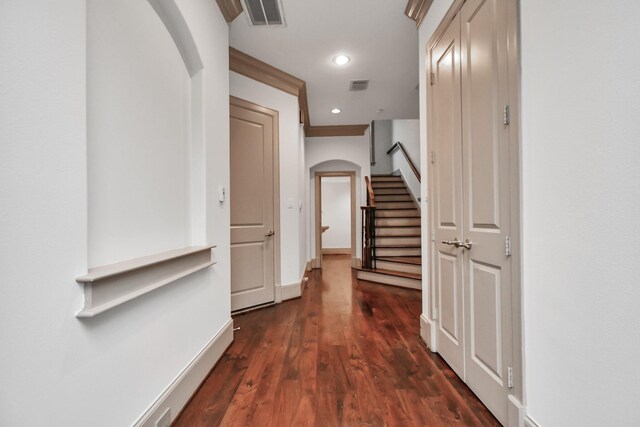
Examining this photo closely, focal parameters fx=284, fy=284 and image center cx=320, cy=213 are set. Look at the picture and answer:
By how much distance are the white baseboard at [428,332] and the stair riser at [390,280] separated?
5.56 ft

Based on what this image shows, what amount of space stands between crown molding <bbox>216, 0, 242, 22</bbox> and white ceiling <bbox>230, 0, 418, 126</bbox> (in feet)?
0.54

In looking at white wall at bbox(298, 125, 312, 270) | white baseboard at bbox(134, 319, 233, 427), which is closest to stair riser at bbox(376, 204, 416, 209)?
white wall at bbox(298, 125, 312, 270)

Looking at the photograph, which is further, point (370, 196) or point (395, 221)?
point (395, 221)

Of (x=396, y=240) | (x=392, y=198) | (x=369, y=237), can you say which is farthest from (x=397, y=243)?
(x=392, y=198)

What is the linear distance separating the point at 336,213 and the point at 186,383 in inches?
318

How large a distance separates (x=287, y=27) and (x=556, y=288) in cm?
291

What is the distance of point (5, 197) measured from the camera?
2.35 feet

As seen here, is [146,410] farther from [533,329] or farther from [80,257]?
[533,329]

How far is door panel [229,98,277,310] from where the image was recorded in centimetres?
317

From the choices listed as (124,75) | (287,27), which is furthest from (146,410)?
(287,27)

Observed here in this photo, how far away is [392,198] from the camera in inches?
264

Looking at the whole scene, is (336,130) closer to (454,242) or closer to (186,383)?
(454,242)

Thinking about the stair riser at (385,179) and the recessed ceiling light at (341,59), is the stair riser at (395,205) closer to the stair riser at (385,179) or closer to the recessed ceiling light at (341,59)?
the stair riser at (385,179)

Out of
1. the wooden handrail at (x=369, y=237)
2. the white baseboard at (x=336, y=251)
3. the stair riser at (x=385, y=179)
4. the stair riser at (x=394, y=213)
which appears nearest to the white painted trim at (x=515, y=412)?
the wooden handrail at (x=369, y=237)
